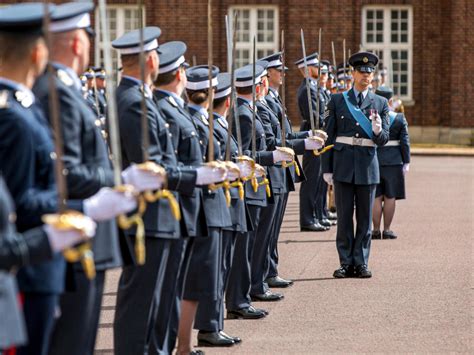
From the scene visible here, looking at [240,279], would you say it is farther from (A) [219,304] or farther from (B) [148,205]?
(B) [148,205]

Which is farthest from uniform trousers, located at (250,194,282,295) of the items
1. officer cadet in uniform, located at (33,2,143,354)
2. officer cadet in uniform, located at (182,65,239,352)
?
officer cadet in uniform, located at (33,2,143,354)

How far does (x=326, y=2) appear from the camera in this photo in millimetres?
36781

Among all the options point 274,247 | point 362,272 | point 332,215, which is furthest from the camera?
point 332,215

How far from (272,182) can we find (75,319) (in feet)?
17.9

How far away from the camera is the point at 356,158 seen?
12.1 meters

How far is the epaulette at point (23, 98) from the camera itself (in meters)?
4.91

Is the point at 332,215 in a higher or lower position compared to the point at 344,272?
lower

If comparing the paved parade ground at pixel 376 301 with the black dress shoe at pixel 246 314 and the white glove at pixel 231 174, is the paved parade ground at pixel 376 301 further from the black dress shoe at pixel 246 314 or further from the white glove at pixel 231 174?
the white glove at pixel 231 174

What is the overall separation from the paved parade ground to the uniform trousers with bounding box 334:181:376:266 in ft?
0.88

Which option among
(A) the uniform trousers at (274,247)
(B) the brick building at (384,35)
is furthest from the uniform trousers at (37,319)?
(B) the brick building at (384,35)

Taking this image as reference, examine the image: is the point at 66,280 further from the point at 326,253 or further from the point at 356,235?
the point at 326,253

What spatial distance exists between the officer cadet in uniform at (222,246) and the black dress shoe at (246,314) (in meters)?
0.96

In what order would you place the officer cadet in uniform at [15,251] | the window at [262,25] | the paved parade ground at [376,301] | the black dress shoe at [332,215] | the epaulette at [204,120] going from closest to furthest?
the officer cadet in uniform at [15,251] → the epaulette at [204,120] → the paved parade ground at [376,301] → the black dress shoe at [332,215] → the window at [262,25]

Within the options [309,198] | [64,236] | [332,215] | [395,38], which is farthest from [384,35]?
[64,236]
